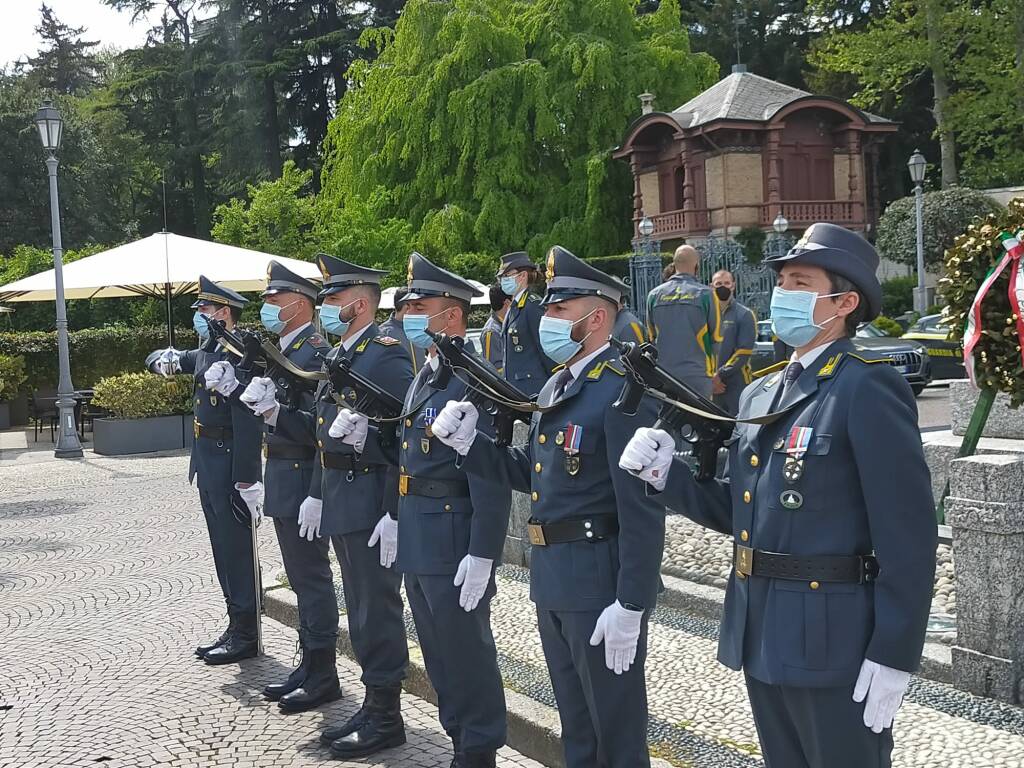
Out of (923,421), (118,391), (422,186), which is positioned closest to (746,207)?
(422,186)

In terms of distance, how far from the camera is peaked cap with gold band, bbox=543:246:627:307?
412 cm

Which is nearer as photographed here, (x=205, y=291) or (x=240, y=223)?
(x=205, y=291)

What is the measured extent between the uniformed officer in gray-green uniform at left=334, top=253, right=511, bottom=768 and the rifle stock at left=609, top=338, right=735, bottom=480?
1300mm

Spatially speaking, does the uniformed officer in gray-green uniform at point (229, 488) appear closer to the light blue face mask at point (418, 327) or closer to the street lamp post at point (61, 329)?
the light blue face mask at point (418, 327)

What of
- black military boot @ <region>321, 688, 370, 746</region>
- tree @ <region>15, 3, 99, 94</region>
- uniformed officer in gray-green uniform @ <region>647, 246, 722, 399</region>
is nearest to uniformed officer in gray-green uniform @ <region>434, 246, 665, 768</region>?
black military boot @ <region>321, 688, 370, 746</region>

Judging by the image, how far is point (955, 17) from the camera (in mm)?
37125

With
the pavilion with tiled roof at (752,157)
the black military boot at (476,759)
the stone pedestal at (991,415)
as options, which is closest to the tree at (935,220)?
the pavilion with tiled roof at (752,157)

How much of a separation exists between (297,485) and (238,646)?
1.36 metres

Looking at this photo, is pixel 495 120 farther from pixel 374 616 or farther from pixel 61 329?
pixel 374 616

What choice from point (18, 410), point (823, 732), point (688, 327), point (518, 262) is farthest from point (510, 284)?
point (18, 410)

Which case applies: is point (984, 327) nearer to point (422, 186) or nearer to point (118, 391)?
point (118, 391)

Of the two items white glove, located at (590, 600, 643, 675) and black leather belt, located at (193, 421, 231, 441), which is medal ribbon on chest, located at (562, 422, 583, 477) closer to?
white glove, located at (590, 600, 643, 675)

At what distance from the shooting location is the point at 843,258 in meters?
3.24

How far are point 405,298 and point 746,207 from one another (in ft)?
117
